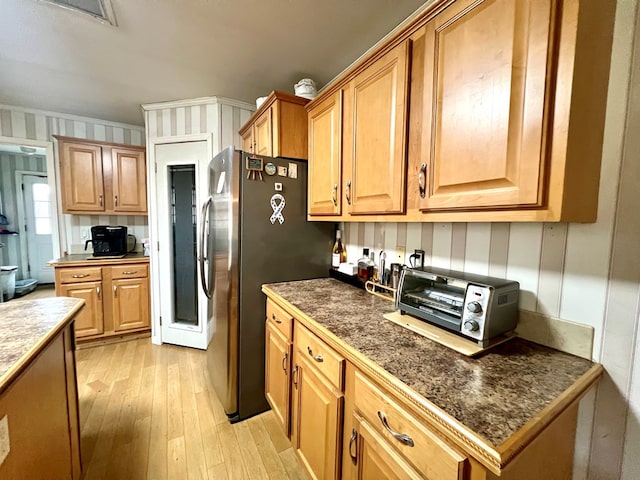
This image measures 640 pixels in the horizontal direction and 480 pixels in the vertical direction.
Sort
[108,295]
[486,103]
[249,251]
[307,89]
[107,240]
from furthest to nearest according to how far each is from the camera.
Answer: [107,240]
[108,295]
[307,89]
[249,251]
[486,103]

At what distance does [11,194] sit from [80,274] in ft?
12.5

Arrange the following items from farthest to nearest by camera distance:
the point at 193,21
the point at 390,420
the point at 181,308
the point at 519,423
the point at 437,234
A: the point at 181,308
the point at 193,21
the point at 437,234
the point at 390,420
the point at 519,423

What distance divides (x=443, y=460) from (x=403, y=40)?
137 centimetres

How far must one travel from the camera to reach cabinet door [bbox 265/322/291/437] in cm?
145

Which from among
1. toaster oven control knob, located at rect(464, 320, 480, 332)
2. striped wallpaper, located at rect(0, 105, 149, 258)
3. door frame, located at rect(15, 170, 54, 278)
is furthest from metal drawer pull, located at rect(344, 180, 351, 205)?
door frame, located at rect(15, 170, 54, 278)

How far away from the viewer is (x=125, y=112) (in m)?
2.98

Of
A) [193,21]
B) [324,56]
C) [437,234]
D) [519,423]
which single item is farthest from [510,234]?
[193,21]

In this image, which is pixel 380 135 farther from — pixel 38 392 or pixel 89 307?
pixel 89 307

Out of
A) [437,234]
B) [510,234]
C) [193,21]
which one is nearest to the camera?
[510,234]

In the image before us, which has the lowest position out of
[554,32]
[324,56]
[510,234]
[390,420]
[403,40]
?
[390,420]

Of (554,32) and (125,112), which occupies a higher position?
(125,112)

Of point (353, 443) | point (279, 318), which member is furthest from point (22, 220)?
point (353, 443)

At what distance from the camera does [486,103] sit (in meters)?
0.80

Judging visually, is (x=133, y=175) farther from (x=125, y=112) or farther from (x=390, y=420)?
(x=390, y=420)
